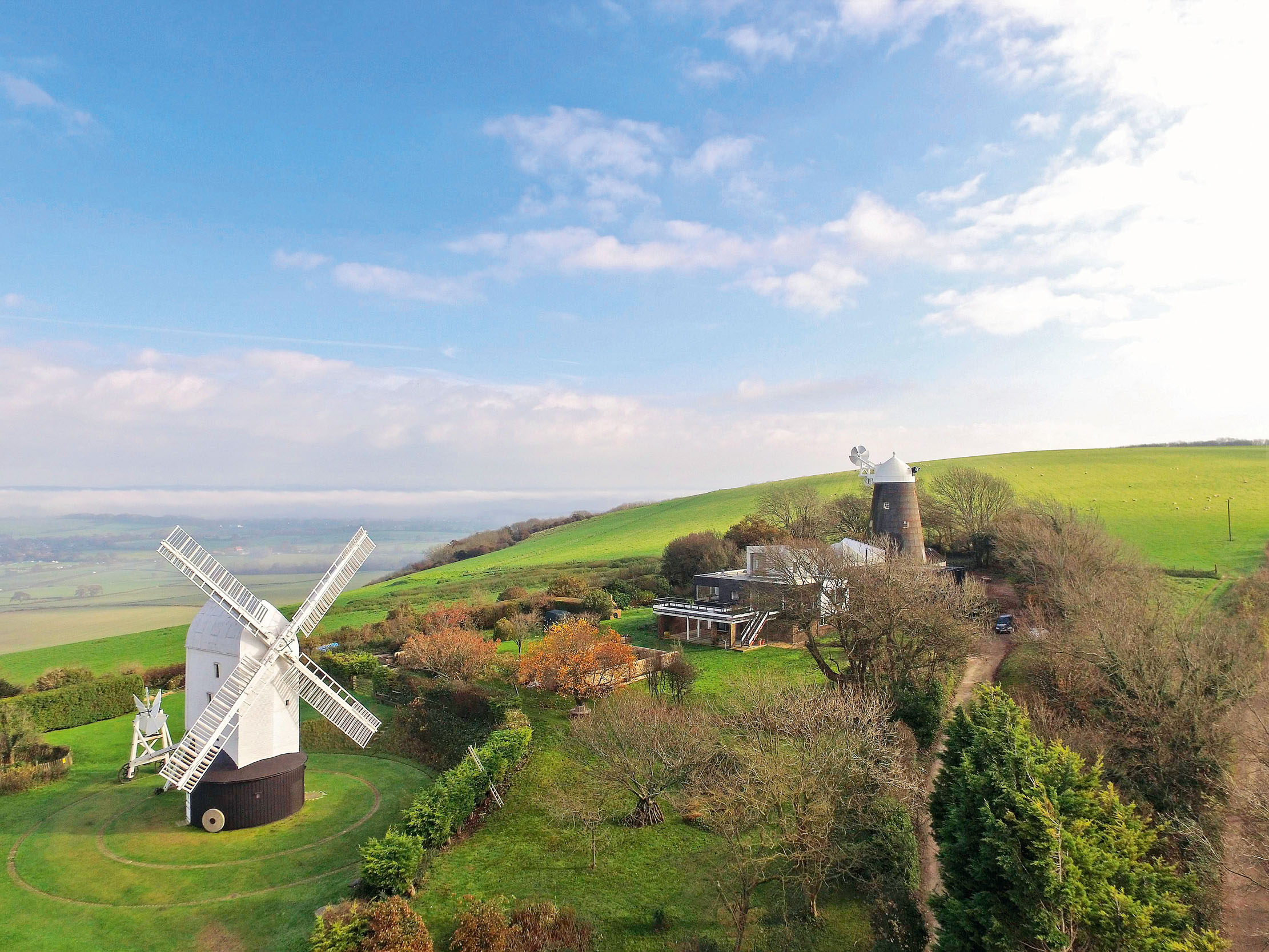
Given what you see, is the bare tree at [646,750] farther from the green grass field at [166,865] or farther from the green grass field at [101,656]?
the green grass field at [101,656]

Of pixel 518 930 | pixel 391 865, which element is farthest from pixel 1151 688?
pixel 391 865

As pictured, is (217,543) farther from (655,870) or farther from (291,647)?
(655,870)

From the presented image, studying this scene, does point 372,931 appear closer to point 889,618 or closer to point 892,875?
point 892,875

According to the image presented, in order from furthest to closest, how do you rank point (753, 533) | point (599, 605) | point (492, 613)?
1. point (753, 533)
2. point (599, 605)
3. point (492, 613)

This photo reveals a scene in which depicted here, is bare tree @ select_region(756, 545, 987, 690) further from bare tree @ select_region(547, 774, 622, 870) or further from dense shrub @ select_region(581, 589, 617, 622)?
dense shrub @ select_region(581, 589, 617, 622)

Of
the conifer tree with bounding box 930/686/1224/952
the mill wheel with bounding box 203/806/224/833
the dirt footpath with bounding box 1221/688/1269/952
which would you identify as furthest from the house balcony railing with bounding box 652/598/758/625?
the mill wheel with bounding box 203/806/224/833

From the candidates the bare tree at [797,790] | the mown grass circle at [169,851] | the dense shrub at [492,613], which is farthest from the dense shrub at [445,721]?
the dense shrub at [492,613]
